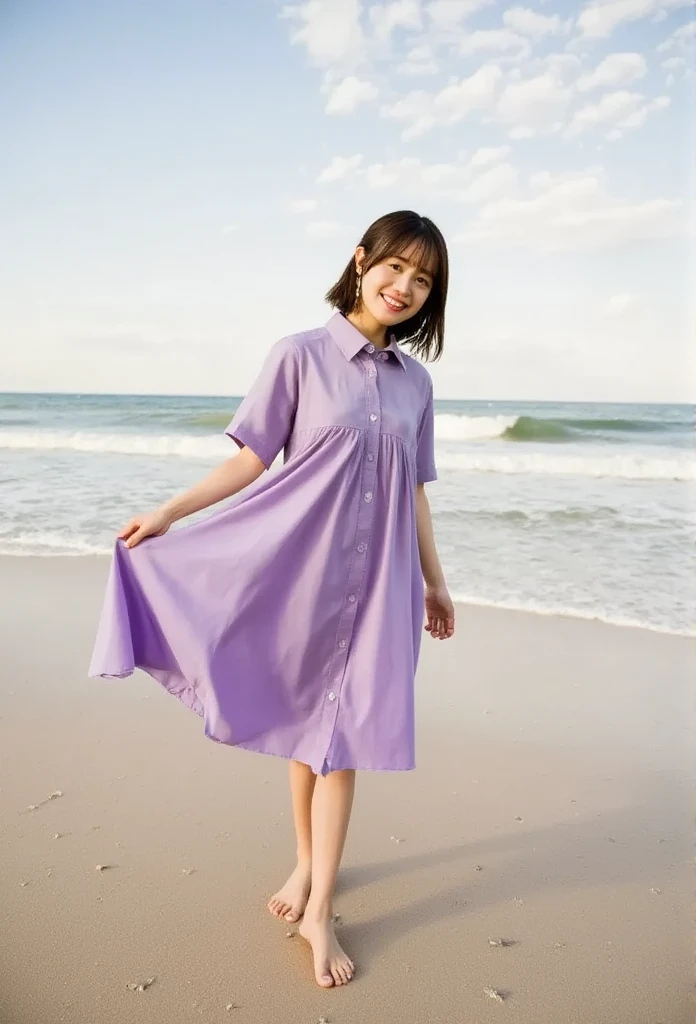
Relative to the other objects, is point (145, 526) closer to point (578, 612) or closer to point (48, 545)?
point (578, 612)

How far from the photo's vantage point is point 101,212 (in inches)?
801

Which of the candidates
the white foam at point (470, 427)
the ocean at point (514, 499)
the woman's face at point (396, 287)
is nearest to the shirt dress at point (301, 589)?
the woman's face at point (396, 287)

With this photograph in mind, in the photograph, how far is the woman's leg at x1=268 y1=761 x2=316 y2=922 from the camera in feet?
6.91

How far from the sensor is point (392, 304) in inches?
77.2

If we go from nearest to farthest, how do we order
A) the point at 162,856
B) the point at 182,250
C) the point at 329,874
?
the point at 329,874, the point at 162,856, the point at 182,250

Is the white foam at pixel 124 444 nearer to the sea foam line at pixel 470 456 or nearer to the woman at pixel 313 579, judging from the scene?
the sea foam line at pixel 470 456

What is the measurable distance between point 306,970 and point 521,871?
805 mm

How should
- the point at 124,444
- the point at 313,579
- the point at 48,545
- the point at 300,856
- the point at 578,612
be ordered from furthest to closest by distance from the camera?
the point at 124,444, the point at 48,545, the point at 578,612, the point at 300,856, the point at 313,579

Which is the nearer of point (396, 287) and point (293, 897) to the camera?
point (396, 287)

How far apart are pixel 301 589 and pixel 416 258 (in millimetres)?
863

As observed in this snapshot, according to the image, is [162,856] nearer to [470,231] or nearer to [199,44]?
[199,44]

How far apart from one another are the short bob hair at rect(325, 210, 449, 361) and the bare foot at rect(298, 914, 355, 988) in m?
1.53

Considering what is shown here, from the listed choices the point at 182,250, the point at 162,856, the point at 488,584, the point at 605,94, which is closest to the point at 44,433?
the point at 182,250

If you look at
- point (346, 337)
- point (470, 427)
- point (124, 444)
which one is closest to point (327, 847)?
point (346, 337)
